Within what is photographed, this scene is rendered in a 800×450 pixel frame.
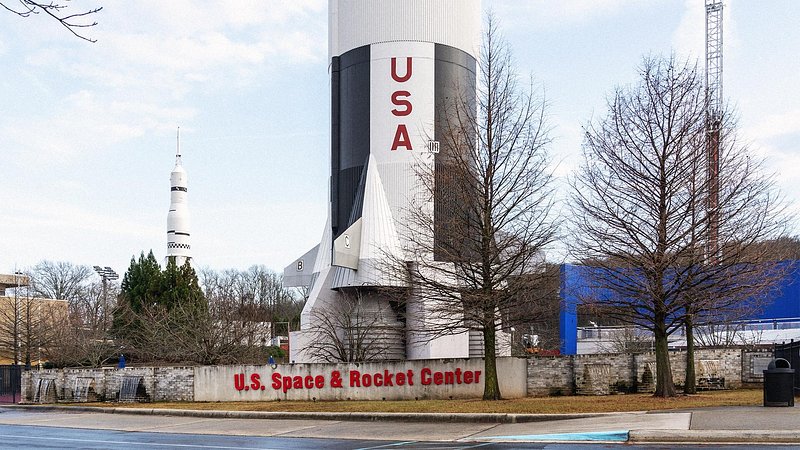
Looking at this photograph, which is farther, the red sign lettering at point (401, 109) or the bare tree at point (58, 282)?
the bare tree at point (58, 282)

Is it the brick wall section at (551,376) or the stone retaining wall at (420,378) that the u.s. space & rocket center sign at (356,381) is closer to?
the stone retaining wall at (420,378)

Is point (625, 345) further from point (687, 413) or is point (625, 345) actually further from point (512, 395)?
point (687, 413)

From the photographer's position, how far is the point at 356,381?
29781 millimetres

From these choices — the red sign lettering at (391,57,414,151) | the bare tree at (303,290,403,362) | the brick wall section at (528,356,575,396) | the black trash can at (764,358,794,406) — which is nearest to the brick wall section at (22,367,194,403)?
the bare tree at (303,290,403,362)

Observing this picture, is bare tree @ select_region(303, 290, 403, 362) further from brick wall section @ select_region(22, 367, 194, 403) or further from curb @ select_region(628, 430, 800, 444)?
curb @ select_region(628, 430, 800, 444)

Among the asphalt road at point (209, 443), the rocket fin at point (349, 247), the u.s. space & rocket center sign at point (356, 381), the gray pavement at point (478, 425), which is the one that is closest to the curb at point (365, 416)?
the gray pavement at point (478, 425)

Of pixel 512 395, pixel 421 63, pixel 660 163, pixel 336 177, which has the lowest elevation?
pixel 512 395

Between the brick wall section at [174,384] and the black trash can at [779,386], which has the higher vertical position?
the black trash can at [779,386]

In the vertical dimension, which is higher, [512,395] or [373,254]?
[373,254]

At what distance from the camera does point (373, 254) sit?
138 ft

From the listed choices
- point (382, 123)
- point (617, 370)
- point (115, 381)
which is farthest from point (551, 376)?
point (382, 123)

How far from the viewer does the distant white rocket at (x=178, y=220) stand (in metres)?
102

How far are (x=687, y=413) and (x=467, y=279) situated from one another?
31.6ft

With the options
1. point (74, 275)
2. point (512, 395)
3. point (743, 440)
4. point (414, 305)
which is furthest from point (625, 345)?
point (74, 275)
